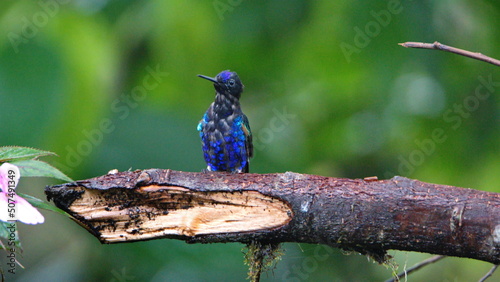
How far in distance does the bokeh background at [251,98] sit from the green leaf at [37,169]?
10.2 ft

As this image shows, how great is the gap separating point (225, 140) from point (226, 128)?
91mm

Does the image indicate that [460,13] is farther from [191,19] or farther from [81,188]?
[81,188]

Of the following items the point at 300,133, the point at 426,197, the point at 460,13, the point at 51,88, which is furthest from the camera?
the point at 300,133

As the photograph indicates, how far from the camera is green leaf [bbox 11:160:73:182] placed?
6.97 feet

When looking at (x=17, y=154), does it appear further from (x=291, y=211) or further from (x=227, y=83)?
(x=227, y=83)

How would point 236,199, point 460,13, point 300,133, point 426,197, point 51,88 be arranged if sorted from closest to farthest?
point 426,197 < point 236,199 < point 51,88 < point 460,13 < point 300,133

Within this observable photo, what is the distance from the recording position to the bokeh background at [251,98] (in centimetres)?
537

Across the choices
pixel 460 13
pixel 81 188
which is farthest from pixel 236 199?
pixel 460 13

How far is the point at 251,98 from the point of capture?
6.32 metres

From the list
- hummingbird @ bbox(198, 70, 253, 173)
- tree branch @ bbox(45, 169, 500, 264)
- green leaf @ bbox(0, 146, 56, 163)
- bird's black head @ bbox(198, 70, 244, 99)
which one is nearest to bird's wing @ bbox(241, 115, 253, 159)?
hummingbird @ bbox(198, 70, 253, 173)

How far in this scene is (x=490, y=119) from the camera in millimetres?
5664

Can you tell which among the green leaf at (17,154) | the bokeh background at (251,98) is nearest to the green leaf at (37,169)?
the green leaf at (17,154)

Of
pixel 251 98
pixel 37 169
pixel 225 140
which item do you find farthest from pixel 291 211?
pixel 251 98

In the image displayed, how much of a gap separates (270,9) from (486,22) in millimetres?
2002
